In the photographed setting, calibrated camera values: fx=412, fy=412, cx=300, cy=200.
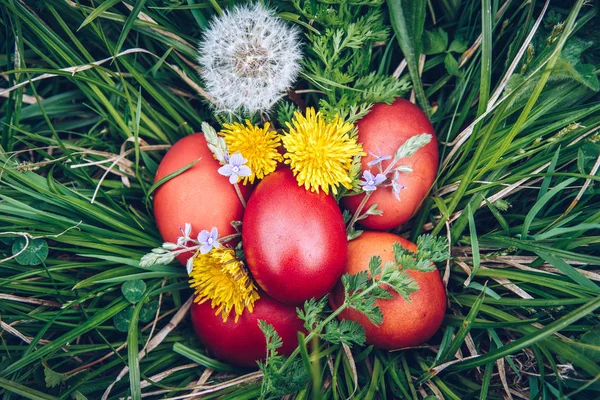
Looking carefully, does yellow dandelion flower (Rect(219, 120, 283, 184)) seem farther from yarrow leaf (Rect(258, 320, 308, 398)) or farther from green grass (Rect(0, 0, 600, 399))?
yarrow leaf (Rect(258, 320, 308, 398))

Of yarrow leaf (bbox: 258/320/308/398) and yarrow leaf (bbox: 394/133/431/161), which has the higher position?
yarrow leaf (bbox: 394/133/431/161)

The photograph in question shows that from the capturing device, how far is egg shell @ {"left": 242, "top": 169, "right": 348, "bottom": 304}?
1321 millimetres

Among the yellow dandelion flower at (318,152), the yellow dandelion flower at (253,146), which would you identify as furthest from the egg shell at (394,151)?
the yellow dandelion flower at (253,146)

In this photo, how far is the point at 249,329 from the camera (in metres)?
1.52

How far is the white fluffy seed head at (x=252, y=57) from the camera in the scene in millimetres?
1478

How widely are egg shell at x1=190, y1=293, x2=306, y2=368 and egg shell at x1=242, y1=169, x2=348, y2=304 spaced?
15 centimetres

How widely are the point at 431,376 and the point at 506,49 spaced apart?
1345 mm

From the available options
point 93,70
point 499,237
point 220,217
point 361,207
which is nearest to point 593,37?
point 499,237

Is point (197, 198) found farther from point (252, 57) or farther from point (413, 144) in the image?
point (413, 144)

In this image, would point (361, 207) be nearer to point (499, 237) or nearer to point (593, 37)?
point (499, 237)

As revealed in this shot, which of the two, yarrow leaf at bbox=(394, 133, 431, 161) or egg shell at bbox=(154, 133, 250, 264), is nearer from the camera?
yarrow leaf at bbox=(394, 133, 431, 161)

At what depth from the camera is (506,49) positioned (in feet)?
5.67

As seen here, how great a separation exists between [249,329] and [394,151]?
0.84 meters

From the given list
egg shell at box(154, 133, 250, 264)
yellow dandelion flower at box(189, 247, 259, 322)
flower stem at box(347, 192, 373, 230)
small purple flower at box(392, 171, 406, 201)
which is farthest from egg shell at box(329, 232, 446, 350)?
egg shell at box(154, 133, 250, 264)
